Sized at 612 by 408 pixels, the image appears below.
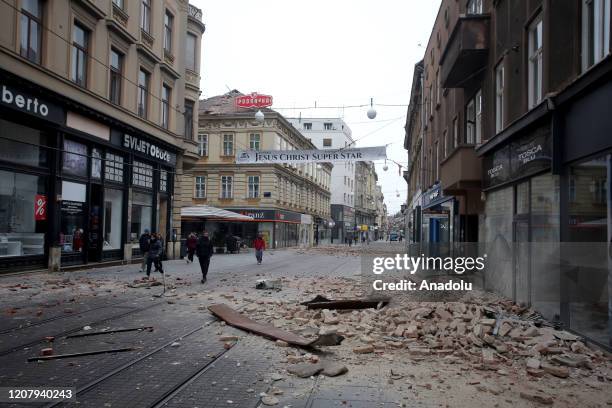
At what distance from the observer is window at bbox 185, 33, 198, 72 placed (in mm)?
28969

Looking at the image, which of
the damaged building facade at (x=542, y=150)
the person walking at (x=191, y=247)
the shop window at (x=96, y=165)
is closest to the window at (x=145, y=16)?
the shop window at (x=96, y=165)

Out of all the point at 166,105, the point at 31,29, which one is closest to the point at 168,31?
the point at 166,105

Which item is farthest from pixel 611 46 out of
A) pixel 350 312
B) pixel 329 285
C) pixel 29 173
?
pixel 29 173

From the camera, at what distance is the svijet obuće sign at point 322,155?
23.5 meters

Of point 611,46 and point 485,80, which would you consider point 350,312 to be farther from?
point 485,80

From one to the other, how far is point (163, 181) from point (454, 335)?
70.1 ft

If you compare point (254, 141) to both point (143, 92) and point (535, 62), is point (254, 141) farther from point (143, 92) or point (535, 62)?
point (535, 62)

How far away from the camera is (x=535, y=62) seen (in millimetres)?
10602

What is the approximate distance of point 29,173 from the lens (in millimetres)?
16109

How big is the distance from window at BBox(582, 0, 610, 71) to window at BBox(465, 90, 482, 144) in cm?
740

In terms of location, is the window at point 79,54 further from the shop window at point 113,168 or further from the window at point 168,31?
the window at point 168,31

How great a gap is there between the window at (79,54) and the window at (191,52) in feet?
33.4

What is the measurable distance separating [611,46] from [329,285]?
10274 millimetres
